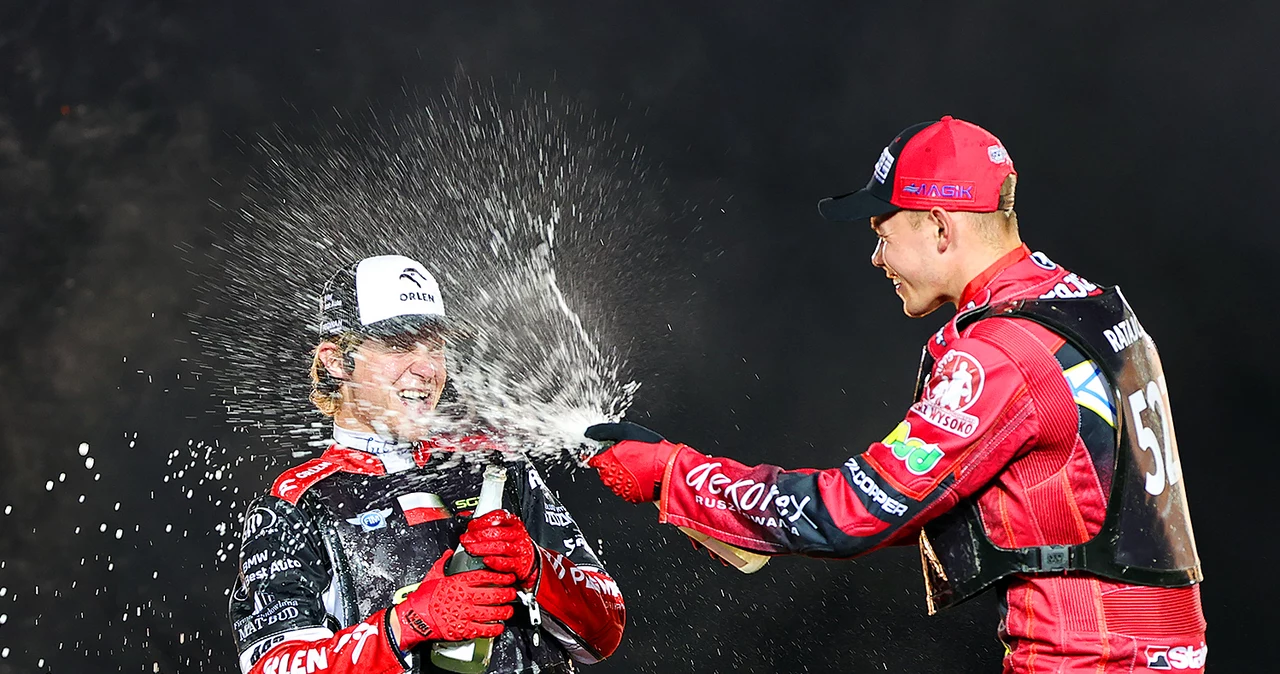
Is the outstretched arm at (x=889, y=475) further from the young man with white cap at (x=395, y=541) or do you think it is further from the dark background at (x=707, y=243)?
the dark background at (x=707, y=243)

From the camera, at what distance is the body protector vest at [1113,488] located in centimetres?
224

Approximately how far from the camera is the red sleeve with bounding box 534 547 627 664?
259 centimetres

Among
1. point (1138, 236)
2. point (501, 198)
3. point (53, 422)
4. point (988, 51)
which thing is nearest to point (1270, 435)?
point (1138, 236)

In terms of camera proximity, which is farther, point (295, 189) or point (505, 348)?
point (295, 189)

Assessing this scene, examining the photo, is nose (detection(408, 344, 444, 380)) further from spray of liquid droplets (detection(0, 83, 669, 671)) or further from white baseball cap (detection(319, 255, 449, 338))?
spray of liquid droplets (detection(0, 83, 669, 671))

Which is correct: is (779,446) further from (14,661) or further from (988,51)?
(14,661)

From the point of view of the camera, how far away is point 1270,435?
4.39 meters

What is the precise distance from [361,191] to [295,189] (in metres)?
0.25

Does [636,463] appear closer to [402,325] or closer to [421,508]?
[421,508]

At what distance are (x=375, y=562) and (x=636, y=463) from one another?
1.92 ft

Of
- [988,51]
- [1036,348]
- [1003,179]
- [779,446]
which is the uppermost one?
[988,51]

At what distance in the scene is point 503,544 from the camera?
94.9 inches

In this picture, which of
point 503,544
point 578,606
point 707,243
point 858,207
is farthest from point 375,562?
point 707,243

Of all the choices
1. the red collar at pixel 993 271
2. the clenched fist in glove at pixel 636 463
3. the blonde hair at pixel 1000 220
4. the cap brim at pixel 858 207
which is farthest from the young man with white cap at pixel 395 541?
the blonde hair at pixel 1000 220
